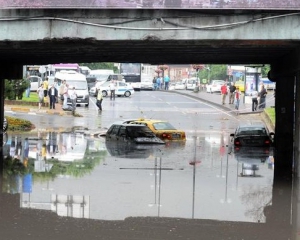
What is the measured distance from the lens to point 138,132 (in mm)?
32500

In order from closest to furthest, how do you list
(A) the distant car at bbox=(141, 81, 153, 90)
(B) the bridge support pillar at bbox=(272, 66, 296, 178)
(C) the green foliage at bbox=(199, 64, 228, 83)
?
(B) the bridge support pillar at bbox=(272, 66, 296, 178), (A) the distant car at bbox=(141, 81, 153, 90), (C) the green foliage at bbox=(199, 64, 228, 83)

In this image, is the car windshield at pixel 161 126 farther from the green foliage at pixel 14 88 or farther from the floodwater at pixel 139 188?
the green foliage at pixel 14 88

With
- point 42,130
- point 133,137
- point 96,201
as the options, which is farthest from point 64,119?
point 96,201

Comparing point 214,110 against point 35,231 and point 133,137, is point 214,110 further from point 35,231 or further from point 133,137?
point 35,231

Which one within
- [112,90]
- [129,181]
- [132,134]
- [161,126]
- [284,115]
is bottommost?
[129,181]

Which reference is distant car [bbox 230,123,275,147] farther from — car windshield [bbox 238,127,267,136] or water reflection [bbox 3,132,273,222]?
water reflection [bbox 3,132,273,222]

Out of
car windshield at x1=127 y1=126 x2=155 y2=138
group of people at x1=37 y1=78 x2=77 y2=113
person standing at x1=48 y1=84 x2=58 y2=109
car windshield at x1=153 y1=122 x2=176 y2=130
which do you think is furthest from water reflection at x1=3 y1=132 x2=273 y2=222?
group of people at x1=37 y1=78 x2=77 y2=113

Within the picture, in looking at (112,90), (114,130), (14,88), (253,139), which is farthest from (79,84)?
(253,139)

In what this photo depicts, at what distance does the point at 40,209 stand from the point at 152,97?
176ft

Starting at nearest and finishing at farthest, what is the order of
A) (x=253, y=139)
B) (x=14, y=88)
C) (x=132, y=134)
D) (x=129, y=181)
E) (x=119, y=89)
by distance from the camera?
1. (x=129, y=181)
2. (x=253, y=139)
3. (x=132, y=134)
4. (x=14, y=88)
5. (x=119, y=89)

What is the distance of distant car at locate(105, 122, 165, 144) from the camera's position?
31953 millimetres

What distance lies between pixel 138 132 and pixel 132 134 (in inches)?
12.3

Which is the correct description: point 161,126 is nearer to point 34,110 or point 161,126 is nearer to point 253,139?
point 253,139

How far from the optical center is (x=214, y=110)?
54188 millimetres
